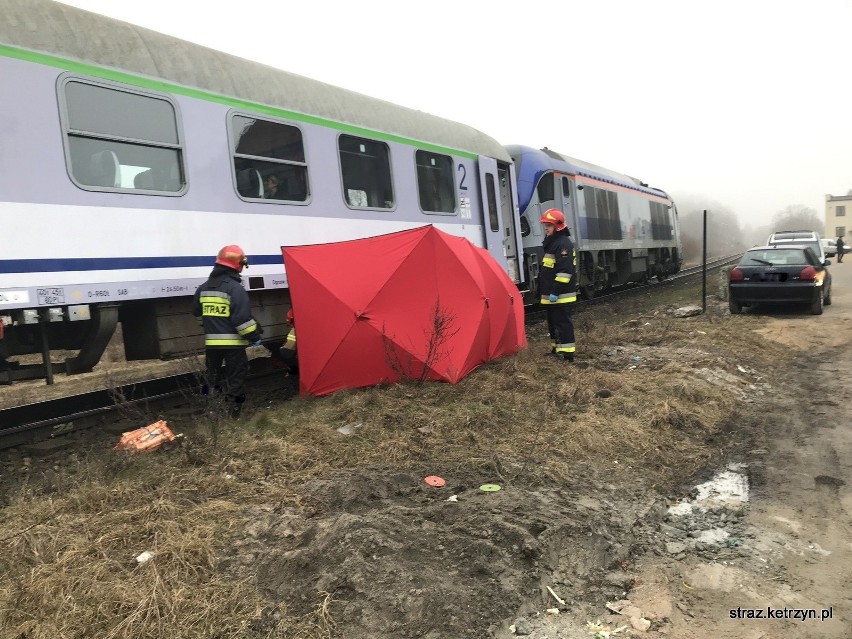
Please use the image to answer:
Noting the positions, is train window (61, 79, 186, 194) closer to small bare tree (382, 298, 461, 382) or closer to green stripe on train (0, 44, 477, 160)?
green stripe on train (0, 44, 477, 160)

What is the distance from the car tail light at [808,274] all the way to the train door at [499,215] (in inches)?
208

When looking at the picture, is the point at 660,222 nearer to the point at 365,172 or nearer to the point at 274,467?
the point at 365,172

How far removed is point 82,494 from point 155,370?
6.13 metres

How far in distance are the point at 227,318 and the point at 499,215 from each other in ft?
19.5

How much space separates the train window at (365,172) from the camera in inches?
276

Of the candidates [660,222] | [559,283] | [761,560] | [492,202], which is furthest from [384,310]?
[660,222]

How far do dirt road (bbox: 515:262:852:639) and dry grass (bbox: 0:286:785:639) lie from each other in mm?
501

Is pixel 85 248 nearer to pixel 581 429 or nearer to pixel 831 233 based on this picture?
pixel 581 429

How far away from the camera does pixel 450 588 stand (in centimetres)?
257

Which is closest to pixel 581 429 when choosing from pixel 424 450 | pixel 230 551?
pixel 424 450

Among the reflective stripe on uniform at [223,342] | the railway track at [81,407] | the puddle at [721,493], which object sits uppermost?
the reflective stripe on uniform at [223,342]

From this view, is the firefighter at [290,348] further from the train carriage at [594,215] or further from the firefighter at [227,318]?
the train carriage at [594,215]

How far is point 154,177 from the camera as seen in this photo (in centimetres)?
528

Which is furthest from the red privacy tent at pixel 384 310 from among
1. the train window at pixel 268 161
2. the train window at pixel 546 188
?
the train window at pixel 546 188
